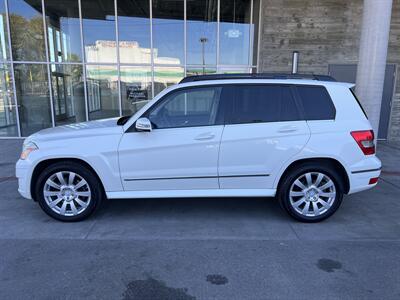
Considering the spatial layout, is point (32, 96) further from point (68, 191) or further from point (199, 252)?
point (199, 252)

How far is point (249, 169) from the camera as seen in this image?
4062mm

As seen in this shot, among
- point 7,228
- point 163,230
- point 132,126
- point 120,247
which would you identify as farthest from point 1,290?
point 132,126

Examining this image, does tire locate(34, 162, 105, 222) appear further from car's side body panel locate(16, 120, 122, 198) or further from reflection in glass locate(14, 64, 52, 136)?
reflection in glass locate(14, 64, 52, 136)

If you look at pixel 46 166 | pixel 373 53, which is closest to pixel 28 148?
pixel 46 166

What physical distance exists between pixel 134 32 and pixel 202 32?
2.39 metres

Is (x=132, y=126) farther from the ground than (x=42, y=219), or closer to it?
farther from the ground

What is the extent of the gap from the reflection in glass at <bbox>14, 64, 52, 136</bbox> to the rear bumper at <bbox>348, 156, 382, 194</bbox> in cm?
1019

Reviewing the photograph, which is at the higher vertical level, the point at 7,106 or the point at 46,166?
the point at 7,106

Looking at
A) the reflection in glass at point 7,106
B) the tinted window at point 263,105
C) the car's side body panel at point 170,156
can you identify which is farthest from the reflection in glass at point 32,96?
the tinted window at point 263,105

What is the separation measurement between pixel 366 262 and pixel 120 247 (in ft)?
8.64

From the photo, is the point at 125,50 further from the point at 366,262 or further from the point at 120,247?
the point at 366,262

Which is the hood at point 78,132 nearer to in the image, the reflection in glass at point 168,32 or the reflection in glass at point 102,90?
the reflection in glass at point 102,90

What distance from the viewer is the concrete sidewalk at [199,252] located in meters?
2.78

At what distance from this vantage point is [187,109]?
13.7 feet
